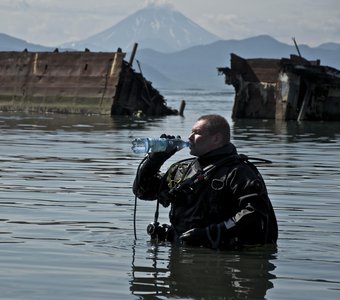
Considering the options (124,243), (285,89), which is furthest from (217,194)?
(285,89)

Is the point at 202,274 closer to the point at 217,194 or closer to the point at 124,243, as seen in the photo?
the point at 217,194

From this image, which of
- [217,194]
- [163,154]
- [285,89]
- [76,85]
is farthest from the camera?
[76,85]

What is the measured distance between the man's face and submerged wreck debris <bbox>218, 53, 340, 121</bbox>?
34159mm

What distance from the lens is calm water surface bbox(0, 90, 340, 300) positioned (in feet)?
24.1

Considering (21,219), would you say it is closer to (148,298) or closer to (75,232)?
(75,232)

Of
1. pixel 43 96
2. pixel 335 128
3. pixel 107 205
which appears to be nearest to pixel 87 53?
pixel 43 96

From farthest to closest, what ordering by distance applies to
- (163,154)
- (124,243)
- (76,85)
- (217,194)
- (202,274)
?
(76,85)
(124,243)
(163,154)
(217,194)
(202,274)

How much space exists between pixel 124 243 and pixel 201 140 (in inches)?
58.8

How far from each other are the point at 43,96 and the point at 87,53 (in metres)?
3.07

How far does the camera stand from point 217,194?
841cm

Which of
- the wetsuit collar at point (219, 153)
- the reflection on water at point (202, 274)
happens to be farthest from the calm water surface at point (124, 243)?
the wetsuit collar at point (219, 153)

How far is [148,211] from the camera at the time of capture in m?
11.9

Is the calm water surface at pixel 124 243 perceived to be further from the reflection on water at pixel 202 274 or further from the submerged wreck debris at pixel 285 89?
the submerged wreck debris at pixel 285 89

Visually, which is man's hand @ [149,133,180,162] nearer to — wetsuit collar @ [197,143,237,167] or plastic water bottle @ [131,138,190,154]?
plastic water bottle @ [131,138,190,154]
